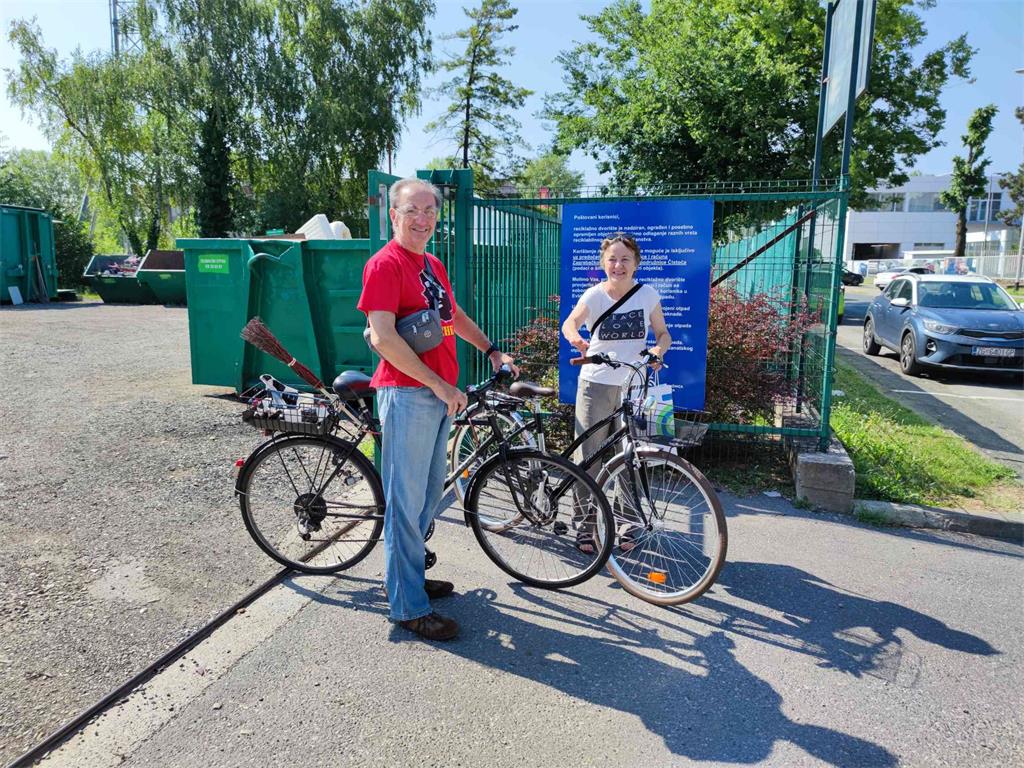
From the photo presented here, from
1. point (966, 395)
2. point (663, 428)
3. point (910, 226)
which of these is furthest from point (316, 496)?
point (910, 226)

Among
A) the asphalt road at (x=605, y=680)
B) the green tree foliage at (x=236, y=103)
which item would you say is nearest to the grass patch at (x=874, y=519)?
the asphalt road at (x=605, y=680)

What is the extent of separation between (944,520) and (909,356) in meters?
7.54

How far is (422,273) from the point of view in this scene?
3217 mm

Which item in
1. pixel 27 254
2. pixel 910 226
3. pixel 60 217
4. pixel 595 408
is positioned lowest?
pixel 595 408

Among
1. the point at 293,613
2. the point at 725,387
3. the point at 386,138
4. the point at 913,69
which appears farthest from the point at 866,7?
the point at 386,138

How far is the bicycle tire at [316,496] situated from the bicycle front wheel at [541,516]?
1.86 feet

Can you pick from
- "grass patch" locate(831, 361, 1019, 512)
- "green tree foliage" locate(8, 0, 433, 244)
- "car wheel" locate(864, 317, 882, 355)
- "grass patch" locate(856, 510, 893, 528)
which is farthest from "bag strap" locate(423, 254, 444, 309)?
Result: "green tree foliage" locate(8, 0, 433, 244)

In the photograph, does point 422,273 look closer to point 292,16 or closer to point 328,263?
point 328,263

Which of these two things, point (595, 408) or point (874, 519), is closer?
point (595, 408)

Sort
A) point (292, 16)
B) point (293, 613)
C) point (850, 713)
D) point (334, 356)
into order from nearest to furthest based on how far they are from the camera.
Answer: point (850, 713), point (293, 613), point (334, 356), point (292, 16)

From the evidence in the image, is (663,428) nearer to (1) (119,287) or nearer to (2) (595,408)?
(2) (595,408)

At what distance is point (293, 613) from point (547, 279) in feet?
14.5

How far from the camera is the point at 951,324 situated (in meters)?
10.8

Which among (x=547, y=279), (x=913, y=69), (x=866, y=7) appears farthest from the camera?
(x=913, y=69)
